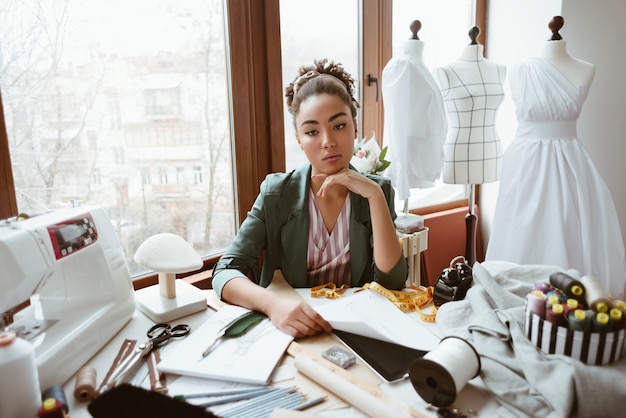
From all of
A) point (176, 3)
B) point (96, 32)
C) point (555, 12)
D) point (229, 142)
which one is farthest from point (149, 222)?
point (555, 12)

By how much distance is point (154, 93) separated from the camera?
64.2 inches

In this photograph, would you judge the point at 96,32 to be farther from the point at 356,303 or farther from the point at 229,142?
the point at 356,303

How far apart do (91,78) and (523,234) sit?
1.87 meters

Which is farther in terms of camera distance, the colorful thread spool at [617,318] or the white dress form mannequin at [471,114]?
the white dress form mannequin at [471,114]

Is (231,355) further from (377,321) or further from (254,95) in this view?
(254,95)

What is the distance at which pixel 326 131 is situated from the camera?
1.25 m

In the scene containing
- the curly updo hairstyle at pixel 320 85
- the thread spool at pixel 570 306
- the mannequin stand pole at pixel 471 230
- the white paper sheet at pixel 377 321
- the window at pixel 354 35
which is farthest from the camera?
the mannequin stand pole at pixel 471 230

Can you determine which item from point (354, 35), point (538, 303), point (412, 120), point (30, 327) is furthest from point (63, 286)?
point (354, 35)

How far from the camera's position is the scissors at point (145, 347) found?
81 cm

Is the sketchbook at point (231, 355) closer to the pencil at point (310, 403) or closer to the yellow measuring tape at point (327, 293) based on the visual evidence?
the pencil at point (310, 403)

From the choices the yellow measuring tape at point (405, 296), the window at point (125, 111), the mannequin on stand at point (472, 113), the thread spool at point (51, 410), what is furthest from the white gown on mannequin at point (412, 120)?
the thread spool at point (51, 410)

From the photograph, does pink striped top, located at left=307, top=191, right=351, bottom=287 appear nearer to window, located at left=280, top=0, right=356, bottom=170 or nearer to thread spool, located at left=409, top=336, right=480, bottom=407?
thread spool, located at left=409, top=336, right=480, bottom=407

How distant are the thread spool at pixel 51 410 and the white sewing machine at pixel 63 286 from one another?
0.11 m

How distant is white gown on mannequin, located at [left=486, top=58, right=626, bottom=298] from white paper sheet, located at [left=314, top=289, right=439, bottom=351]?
1.28 m
